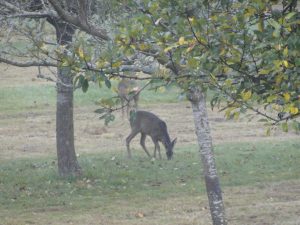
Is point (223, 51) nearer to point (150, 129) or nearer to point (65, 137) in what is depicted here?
point (65, 137)

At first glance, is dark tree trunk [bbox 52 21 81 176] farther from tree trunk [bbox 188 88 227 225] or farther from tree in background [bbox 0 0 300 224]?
tree in background [bbox 0 0 300 224]

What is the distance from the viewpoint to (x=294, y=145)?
1938 cm

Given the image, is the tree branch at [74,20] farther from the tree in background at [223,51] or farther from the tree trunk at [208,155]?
the tree trunk at [208,155]

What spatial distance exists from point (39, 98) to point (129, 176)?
14048mm

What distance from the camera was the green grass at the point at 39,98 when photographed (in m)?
28.0

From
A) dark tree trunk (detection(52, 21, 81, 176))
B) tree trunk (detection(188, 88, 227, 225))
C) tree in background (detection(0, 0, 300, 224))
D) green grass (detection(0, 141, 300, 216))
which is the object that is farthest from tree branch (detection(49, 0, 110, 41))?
dark tree trunk (detection(52, 21, 81, 176))

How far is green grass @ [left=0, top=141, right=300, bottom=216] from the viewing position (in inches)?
548

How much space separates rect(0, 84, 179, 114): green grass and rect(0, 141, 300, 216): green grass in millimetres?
9626

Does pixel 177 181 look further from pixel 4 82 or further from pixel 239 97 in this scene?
pixel 4 82

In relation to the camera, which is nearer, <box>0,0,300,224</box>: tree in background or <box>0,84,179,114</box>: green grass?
<box>0,0,300,224</box>: tree in background

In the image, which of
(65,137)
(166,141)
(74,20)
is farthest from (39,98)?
(74,20)

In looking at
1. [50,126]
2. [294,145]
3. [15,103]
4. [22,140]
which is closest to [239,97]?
[294,145]

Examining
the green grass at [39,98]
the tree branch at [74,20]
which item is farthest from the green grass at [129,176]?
the green grass at [39,98]

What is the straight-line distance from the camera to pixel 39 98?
95.6 ft
